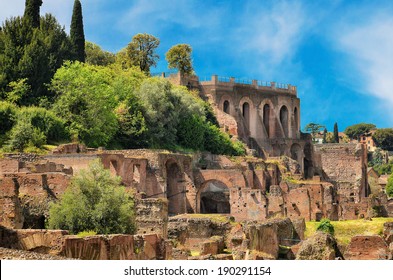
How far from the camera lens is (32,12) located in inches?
2322

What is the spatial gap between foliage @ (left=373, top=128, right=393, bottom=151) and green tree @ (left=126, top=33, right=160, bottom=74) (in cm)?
7538

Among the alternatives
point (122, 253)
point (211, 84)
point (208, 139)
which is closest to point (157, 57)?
point (211, 84)

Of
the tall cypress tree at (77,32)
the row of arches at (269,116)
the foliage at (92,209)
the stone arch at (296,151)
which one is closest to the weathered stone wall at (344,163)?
the stone arch at (296,151)

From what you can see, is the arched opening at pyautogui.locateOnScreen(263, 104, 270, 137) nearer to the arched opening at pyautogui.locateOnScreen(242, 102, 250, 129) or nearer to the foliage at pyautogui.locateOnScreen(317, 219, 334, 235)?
the arched opening at pyautogui.locateOnScreen(242, 102, 250, 129)

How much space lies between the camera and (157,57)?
82.8 m

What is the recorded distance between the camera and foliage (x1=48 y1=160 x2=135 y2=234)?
29.6 metres

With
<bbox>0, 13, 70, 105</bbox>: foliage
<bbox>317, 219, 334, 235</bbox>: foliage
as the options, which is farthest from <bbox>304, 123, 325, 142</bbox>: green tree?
<bbox>317, 219, 334, 235</bbox>: foliage

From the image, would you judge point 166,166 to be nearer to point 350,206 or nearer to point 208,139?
point 350,206

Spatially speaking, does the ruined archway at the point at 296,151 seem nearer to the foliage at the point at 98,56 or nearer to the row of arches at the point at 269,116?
the row of arches at the point at 269,116

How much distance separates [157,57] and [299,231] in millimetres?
43999

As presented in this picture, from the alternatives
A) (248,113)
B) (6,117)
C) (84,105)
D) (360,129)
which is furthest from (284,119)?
(360,129)

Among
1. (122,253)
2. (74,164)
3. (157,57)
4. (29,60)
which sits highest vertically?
(157,57)

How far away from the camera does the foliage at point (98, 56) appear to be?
8062 cm

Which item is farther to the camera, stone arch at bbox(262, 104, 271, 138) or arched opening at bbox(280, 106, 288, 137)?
arched opening at bbox(280, 106, 288, 137)
